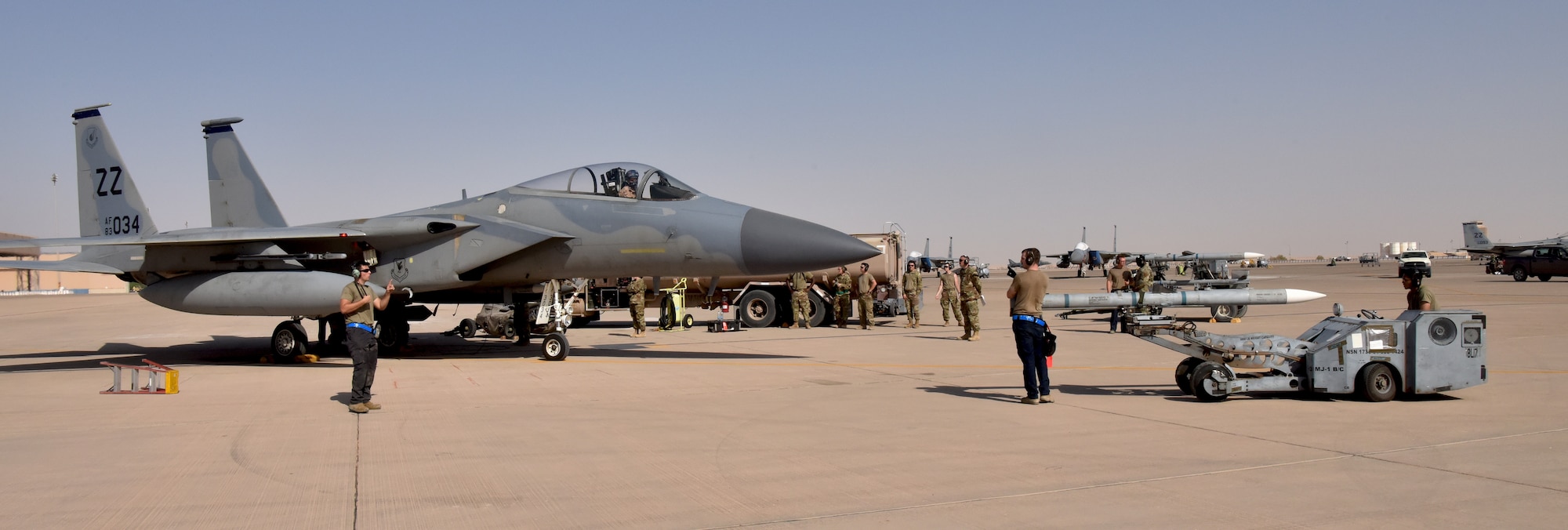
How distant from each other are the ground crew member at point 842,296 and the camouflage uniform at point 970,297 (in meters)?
4.08

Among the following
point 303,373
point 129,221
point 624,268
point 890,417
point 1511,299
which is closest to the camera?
point 890,417

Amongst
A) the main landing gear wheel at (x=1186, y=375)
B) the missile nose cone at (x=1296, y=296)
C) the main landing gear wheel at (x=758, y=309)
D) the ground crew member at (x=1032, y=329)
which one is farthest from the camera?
the main landing gear wheel at (x=758, y=309)

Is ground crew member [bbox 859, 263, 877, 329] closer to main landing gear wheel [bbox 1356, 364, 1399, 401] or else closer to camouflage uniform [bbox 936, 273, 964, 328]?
camouflage uniform [bbox 936, 273, 964, 328]

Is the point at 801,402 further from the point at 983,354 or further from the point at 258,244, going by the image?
the point at 258,244

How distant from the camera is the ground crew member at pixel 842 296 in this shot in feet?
62.5

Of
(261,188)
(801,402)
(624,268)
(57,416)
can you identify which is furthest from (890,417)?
(261,188)

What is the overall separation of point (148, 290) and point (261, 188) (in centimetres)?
284

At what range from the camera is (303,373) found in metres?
11.1

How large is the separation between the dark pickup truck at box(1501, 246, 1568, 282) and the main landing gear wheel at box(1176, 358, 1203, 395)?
3955 cm

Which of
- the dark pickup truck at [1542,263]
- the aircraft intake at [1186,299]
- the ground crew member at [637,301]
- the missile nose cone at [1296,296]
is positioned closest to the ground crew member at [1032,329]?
the aircraft intake at [1186,299]

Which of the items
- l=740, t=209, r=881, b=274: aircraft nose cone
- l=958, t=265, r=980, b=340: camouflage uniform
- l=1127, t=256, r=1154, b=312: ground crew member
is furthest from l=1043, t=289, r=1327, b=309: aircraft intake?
l=1127, t=256, r=1154, b=312: ground crew member

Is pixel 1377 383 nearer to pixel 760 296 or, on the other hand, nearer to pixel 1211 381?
pixel 1211 381

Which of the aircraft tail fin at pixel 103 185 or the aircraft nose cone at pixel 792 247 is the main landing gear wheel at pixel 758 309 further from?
the aircraft tail fin at pixel 103 185

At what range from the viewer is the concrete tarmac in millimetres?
4453
